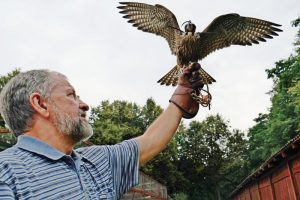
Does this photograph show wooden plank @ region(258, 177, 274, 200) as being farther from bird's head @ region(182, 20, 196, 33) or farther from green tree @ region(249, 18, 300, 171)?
bird's head @ region(182, 20, 196, 33)

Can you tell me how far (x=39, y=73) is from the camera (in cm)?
186

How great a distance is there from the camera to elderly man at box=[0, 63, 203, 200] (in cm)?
156

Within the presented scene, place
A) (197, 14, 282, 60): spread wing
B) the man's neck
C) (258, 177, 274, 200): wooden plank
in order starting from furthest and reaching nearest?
1. (258, 177, 274, 200): wooden plank
2. (197, 14, 282, 60): spread wing
3. the man's neck

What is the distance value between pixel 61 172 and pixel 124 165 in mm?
485

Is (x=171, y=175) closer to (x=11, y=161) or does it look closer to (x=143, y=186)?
(x=143, y=186)

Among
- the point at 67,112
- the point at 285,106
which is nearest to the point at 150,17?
the point at 67,112

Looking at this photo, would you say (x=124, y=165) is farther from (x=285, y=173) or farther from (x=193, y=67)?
(x=285, y=173)

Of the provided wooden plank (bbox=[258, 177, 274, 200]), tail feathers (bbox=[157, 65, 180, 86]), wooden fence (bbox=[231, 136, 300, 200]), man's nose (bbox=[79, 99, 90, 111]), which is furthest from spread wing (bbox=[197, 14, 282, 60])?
wooden plank (bbox=[258, 177, 274, 200])

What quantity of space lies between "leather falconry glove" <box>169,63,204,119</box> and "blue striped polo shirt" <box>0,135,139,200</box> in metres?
0.45

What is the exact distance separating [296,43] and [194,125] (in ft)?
77.3

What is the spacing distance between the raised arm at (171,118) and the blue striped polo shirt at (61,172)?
134mm

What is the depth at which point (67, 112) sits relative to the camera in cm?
184

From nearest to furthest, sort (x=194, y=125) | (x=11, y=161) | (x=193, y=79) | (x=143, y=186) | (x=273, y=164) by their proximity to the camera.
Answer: (x=11, y=161) < (x=193, y=79) < (x=273, y=164) < (x=143, y=186) < (x=194, y=125)

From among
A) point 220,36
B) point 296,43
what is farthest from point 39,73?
point 296,43
